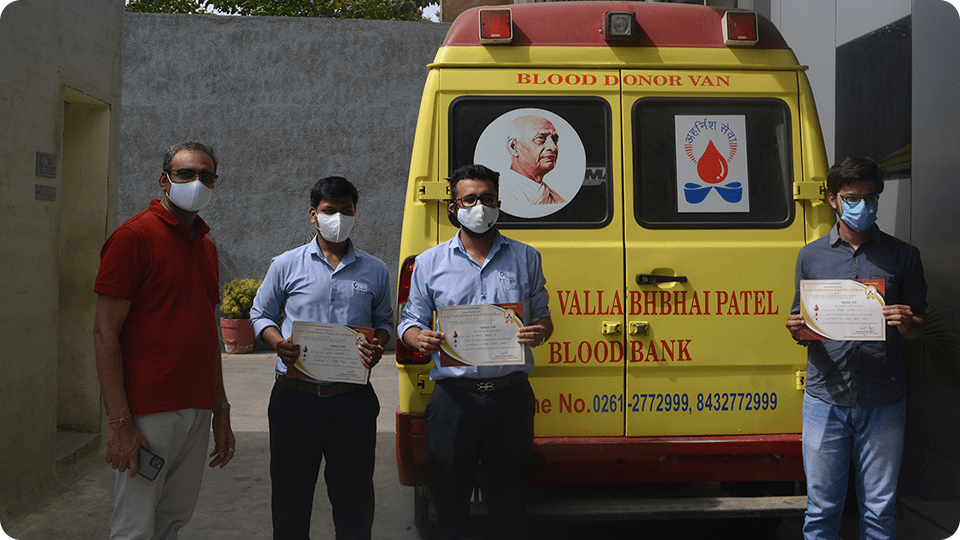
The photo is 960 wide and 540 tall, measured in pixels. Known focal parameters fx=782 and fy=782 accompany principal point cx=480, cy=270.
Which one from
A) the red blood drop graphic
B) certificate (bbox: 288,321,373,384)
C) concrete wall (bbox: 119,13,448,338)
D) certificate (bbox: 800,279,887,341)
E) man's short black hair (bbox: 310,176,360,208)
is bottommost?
certificate (bbox: 288,321,373,384)

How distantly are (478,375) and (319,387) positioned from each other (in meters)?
0.69

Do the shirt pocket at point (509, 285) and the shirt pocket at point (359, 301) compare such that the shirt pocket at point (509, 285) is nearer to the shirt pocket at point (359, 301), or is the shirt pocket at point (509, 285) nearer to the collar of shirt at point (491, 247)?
the collar of shirt at point (491, 247)

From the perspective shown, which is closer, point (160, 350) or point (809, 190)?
point (160, 350)

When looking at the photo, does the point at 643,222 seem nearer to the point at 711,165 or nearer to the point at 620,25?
the point at 711,165

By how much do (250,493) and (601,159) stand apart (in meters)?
3.51

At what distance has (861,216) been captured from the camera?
11.5ft

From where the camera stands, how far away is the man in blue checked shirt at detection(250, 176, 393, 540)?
3.39m

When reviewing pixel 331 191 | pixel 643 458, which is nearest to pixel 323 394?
pixel 331 191

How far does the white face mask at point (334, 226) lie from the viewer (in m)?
3.46

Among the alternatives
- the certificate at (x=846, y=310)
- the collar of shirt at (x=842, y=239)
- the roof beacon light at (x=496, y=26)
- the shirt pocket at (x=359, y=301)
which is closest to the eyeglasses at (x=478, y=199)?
the shirt pocket at (x=359, y=301)

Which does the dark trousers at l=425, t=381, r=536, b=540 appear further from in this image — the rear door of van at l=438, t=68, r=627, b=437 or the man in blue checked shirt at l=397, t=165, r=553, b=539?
the rear door of van at l=438, t=68, r=627, b=437

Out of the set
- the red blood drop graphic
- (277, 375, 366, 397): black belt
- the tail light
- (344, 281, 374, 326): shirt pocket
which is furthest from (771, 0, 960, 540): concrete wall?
(277, 375, 366, 397): black belt

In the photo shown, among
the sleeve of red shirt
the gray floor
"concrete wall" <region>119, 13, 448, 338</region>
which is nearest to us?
the sleeve of red shirt

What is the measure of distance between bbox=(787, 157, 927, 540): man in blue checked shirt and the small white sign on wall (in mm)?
489
